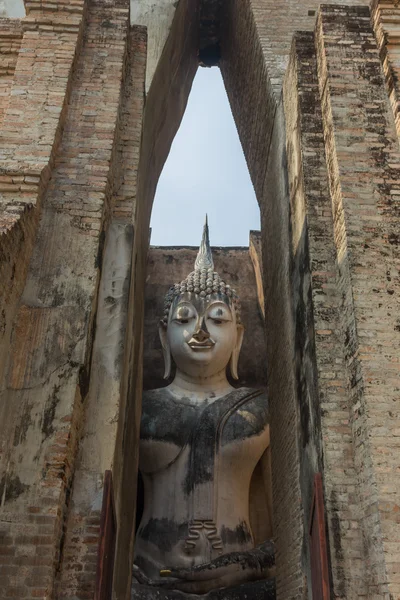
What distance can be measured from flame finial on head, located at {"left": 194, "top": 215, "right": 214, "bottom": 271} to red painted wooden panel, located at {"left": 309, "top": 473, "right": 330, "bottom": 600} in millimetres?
6162

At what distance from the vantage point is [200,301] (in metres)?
9.63

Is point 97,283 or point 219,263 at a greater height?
point 219,263

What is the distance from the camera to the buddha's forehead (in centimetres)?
959

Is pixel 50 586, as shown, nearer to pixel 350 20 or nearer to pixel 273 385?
pixel 273 385

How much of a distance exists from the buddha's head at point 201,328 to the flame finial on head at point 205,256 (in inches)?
27.7

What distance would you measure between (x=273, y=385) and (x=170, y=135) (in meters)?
4.21

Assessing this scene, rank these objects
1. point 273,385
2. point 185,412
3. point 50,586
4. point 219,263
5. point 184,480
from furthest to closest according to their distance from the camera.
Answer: point 219,263 → point 185,412 → point 184,480 → point 273,385 → point 50,586

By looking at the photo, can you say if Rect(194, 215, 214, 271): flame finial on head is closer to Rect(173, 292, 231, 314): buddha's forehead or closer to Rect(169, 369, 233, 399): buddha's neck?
Rect(173, 292, 231, 314): buddha's forehead

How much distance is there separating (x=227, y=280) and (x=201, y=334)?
11.6 ft

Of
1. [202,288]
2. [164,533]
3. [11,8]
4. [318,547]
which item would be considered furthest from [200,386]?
[11,8]

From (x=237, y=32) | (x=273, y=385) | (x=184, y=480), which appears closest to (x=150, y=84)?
(x=237, y=32)

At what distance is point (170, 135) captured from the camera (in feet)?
32.2

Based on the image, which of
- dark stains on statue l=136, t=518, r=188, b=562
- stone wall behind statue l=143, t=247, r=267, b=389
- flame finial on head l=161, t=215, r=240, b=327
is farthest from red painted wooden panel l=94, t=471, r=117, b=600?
stone wall behind statue l=143, t=247, r=267, b=389

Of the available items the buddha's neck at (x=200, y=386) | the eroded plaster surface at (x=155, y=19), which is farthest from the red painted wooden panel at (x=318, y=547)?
the eroded plaster surface at (x=155, y=19)
